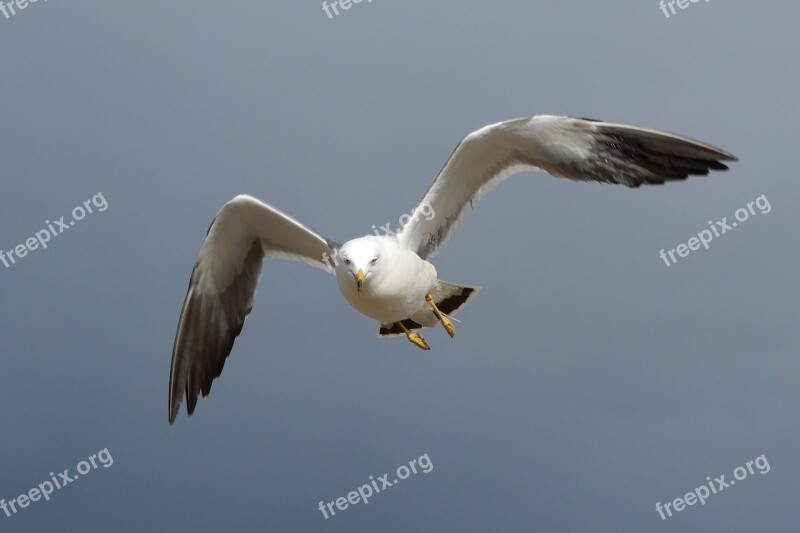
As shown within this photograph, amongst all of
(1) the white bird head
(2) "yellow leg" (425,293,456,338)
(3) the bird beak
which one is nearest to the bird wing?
(2) "yellow leg" (425,293,456,338)

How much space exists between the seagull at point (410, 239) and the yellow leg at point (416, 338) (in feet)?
0.04

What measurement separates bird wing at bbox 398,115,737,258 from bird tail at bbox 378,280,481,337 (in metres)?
0.88

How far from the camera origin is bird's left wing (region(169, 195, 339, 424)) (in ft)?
39.8

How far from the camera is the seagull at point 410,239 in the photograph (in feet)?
35.1

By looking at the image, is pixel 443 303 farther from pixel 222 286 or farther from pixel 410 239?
pixel 222 286

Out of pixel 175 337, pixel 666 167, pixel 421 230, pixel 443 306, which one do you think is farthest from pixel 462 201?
pixel 175 337

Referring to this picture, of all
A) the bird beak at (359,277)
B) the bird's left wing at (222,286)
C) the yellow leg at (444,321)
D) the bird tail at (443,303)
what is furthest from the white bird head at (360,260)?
the bird tail at (443,303)

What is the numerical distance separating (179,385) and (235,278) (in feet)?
4.59

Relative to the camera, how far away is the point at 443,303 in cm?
1272

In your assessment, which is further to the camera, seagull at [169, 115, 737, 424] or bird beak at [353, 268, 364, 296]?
seagull at [169, 115, 737, 424]

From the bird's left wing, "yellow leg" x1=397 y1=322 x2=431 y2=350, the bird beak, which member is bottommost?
"yellow leg" x1=397 y1=322 x2=431 y2=350

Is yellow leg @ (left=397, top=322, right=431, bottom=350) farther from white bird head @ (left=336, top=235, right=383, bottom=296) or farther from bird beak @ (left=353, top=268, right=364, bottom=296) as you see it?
bird beak @ (left=353, top=268, right=364, bottom=296)

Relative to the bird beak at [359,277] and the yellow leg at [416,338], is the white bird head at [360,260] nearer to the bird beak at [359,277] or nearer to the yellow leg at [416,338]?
the bird beak at [359,277]

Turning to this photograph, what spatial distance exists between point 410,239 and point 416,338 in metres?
1.15
